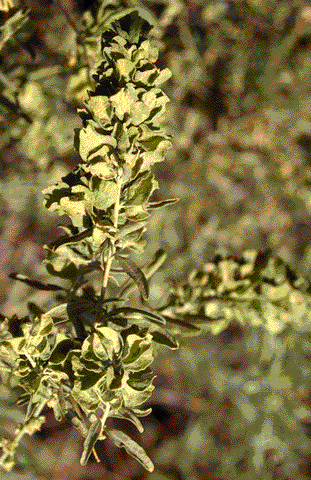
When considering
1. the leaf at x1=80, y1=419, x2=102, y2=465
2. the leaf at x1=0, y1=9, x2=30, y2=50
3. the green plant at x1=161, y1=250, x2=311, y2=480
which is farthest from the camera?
the green plant at x1=161, y1=250, x2=311, y2=480

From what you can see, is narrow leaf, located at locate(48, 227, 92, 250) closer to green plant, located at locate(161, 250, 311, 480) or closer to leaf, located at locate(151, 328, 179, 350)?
leaf, located at locate(151, 328, 179, 350)

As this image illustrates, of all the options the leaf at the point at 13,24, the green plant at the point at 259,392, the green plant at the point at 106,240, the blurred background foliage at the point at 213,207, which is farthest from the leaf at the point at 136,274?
the blurred background foliage at the point at 213,207

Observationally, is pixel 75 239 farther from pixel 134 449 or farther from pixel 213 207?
pixel 213 207

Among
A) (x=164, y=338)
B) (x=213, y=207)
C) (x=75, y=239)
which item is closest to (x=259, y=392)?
(x=213, y=207)

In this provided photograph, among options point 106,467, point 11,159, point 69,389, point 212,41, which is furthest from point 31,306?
point 106,467

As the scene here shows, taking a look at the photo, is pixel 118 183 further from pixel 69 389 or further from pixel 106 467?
pixel 106 467

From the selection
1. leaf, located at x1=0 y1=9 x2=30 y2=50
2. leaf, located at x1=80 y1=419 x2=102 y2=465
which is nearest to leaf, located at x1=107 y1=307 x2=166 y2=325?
leaf, located at x1=80 y1=419 x2=102 y2=465
